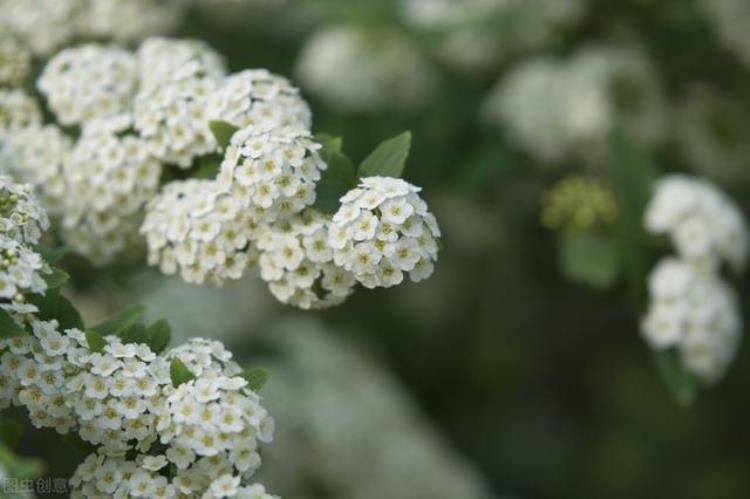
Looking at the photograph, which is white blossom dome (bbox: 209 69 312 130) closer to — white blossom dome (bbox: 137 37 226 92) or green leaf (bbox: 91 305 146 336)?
white blossom dome (bbox: 137 37 226 92)

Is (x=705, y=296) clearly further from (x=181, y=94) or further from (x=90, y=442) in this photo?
(x=90, y=442)

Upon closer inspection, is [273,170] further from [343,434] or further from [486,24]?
[486,24]

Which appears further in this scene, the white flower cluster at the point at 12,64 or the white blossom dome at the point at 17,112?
the white flower cluster at the point at 12,64

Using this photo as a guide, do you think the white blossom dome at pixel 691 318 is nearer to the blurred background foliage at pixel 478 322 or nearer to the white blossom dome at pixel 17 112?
the blurred background foliage at pixel 478 322

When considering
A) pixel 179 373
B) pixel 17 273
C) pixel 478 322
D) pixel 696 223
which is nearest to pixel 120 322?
pixel 179 373

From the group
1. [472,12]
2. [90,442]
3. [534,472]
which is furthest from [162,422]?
[534,472]

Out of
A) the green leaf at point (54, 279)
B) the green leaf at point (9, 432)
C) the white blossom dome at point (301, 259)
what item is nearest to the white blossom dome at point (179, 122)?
the white blossom dome at point (301, 259)
